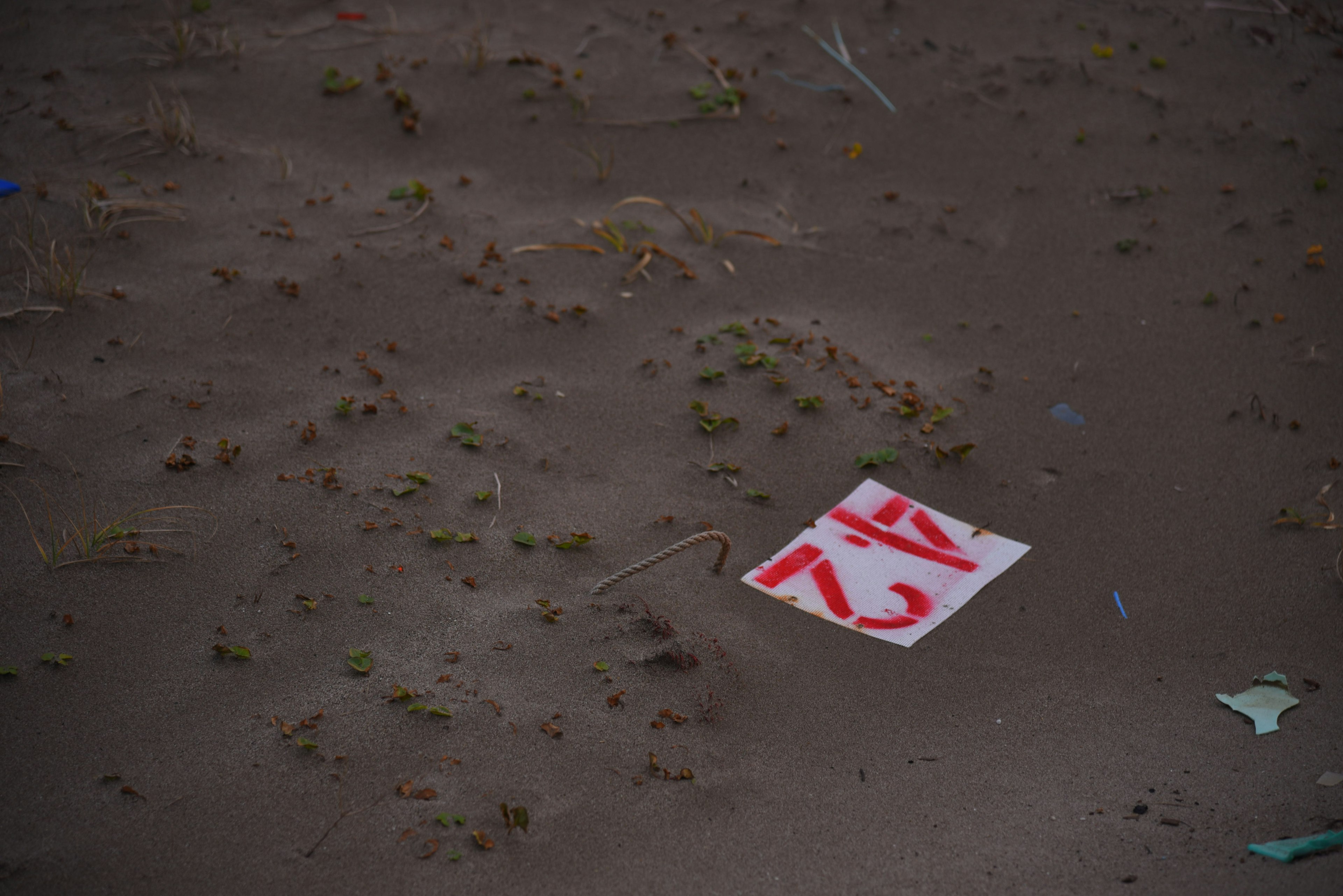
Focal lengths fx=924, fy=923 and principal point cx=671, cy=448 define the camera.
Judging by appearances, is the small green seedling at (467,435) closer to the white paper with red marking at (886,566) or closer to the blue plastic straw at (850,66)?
the white paper with red marking at (886,566)

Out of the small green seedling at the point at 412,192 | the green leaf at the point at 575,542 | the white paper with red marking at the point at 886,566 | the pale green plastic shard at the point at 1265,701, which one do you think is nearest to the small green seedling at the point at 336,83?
the small green seedling at the point at 412,192

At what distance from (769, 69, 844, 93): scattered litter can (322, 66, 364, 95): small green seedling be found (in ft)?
7.32

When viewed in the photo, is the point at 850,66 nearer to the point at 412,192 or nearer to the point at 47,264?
the point at 412,192

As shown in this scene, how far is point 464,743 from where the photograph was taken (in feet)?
7.14

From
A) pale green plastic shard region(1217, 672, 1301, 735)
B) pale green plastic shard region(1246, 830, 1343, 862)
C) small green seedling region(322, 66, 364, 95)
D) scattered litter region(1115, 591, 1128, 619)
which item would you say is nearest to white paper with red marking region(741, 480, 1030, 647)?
scattered litter region(1115, 591, 1128, 619)

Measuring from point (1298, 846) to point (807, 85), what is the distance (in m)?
4.26

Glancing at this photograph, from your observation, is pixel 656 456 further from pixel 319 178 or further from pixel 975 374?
pixel 319 178

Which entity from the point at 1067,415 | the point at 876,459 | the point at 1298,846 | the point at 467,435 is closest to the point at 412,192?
the point at 467,435

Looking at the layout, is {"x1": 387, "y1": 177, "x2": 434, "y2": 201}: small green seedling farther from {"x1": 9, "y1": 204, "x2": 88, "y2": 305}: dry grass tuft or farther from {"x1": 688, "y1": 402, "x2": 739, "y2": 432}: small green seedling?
{"x1": 688, "y1": 402, "x2": 739, "y2": 432}: small green seedling

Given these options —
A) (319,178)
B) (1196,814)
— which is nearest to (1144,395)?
(1196,814)

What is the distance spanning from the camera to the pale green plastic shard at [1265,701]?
2.34 m

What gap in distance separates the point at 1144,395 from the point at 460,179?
309 centimetres

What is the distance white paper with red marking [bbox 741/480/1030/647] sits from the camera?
268cm

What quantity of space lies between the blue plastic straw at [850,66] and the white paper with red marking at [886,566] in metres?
2.80
